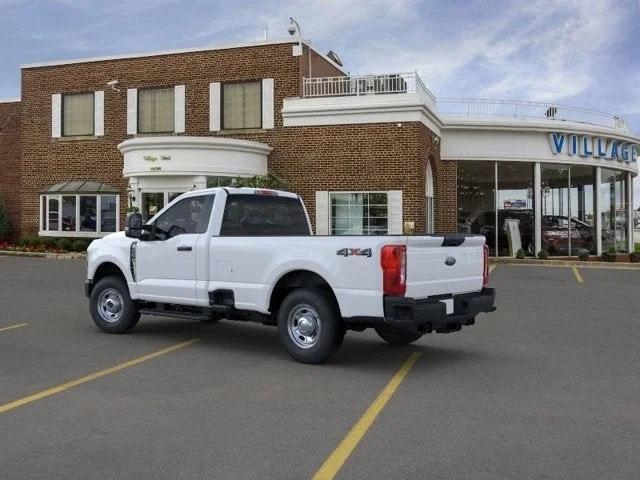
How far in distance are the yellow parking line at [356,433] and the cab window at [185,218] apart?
320cm

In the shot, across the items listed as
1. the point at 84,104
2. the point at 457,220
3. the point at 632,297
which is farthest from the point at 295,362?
the point at 84,104

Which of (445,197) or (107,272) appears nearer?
(107,272)

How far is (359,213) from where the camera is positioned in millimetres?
22844

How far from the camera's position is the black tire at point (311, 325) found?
713 cm

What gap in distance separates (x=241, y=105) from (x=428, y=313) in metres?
19.1

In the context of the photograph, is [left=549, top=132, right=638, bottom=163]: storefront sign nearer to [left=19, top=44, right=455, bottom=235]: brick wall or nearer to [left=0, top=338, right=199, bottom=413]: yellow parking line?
[left=19, top=44, right=455, bottom=235]: brick wall

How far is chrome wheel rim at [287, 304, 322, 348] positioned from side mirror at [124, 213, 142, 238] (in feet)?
8.49

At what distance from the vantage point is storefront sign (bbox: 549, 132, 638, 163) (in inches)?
997

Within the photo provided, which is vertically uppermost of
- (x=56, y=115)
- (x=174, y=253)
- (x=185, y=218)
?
(x=56, y=115)

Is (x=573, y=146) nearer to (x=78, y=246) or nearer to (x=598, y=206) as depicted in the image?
(x=598, y=206)

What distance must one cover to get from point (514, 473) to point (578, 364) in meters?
3.67

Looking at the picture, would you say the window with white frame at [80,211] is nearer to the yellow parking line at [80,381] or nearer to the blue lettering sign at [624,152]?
the yellow parking line at [80,381]

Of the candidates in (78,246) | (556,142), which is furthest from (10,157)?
(556,142)

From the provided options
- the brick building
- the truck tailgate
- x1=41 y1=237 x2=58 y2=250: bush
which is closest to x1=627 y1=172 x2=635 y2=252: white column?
the brick building
